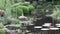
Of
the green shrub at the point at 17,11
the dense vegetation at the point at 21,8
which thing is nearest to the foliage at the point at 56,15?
the dense vegetation at the point at 21,8

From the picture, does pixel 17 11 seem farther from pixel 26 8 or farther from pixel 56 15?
pixel 56 15

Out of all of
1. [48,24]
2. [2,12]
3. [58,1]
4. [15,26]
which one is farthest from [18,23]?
[58,1]

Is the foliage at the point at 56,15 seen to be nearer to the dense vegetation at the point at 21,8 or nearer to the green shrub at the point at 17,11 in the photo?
the dense vegetation at the point at 21,8

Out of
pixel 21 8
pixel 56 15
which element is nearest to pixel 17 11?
pixel 21 8

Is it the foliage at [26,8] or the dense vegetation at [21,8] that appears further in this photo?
the foliage at [26,8]

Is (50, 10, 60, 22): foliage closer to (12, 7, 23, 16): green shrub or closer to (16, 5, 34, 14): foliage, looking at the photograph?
(16, 5, 34, 14): foliage

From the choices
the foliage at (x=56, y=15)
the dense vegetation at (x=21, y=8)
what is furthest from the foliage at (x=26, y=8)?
the foliage at (x=56, y=15)

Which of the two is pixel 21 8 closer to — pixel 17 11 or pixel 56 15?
pixel 17 11

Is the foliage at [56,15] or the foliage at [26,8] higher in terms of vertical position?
the foliage at [26,8]

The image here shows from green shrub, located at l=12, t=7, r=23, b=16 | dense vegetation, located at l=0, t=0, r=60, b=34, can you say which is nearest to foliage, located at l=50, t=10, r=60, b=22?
dense vegetation, located at l=0, t=0, r=60, b=34

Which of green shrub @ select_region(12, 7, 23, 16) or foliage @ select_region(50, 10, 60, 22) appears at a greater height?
green shrub @ select_region(12, 7, 23, 16)

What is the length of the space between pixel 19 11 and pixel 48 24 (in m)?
0.43

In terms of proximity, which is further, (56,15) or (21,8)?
(21,8)

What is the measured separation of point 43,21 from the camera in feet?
6.96
